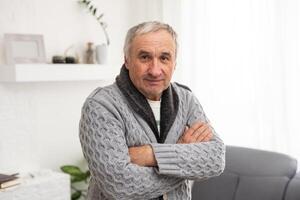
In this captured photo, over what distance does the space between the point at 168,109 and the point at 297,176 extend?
1235 mm

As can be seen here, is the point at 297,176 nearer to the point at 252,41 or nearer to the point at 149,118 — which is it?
the point at 252,41

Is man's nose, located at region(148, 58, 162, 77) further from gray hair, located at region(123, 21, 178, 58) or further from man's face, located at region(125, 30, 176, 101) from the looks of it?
gray hair, located at region(123, 21, 178, 58)

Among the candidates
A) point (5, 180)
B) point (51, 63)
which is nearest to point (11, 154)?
point (5, 180)

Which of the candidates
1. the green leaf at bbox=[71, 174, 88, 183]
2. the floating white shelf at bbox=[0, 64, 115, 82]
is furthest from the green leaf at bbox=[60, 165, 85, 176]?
the floating white shelf at bbox=[0, 64, 115, 82]

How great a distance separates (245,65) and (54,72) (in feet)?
4.72

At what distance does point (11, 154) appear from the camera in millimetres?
2873

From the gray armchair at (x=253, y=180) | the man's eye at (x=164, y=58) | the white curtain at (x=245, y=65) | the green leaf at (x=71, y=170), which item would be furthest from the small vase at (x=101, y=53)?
the man's eye at (x=164, y=58)

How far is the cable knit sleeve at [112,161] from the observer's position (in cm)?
133

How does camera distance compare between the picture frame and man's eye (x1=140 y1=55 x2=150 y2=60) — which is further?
the picture frame

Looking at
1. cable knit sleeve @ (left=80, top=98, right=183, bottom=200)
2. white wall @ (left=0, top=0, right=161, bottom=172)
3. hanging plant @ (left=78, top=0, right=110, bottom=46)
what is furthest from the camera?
hanging plant @ (left=78, top=0, right=110, bottom=46)

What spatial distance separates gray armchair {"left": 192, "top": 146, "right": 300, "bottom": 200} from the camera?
232 centimetres

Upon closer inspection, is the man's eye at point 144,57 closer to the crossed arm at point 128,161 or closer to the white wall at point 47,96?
the crossed arm at point 128,161

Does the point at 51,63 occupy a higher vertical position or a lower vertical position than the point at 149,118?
higher

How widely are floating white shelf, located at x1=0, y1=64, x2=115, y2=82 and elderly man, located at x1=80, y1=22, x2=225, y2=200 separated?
1417mm
